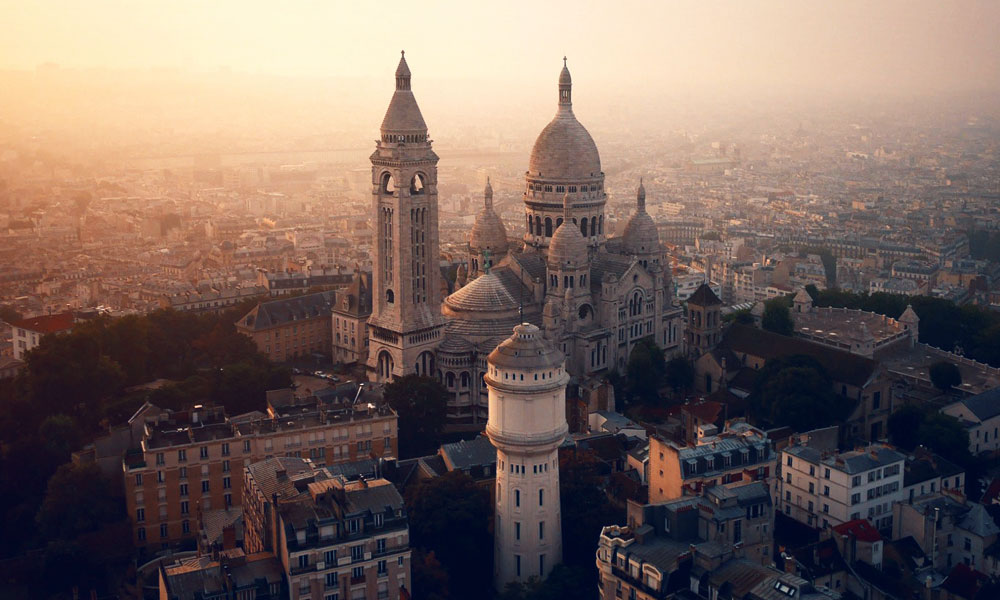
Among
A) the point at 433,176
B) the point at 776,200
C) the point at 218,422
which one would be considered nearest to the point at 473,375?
the point at 433,176

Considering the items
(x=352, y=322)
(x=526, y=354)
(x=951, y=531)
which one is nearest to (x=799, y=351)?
(x=951, y=531)

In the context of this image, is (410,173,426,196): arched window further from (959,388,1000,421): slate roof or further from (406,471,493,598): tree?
(959,388,1000,421): slate roof

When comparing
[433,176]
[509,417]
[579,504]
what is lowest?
[579,504]

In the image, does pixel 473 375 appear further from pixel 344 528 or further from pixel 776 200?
pixel 776 200

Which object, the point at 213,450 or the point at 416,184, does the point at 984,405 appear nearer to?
the point at 416,184

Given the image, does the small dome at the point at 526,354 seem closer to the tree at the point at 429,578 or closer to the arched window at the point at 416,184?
the tree at the point at 429,578
